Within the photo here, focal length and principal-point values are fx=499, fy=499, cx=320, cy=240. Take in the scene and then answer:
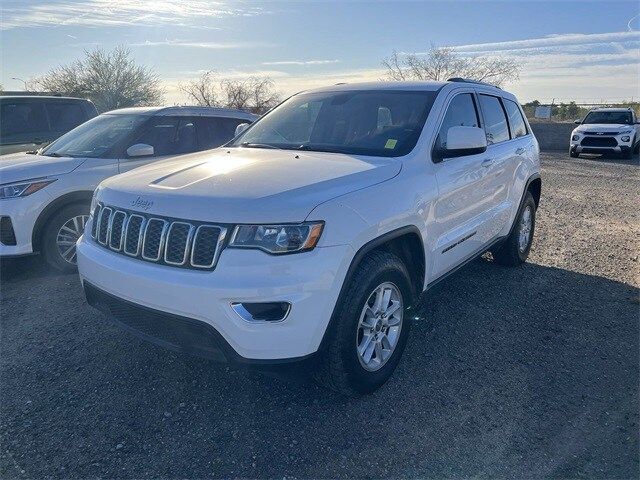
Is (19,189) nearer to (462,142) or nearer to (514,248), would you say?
(462,142)

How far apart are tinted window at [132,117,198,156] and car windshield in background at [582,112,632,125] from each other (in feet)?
54.3

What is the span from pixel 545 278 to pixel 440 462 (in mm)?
3192

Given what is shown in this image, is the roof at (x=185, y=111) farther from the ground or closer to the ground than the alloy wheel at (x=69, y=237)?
farther from the ground

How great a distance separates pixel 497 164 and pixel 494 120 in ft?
1.82

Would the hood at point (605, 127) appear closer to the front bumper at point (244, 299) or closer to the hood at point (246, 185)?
the hood at point (246, 185)

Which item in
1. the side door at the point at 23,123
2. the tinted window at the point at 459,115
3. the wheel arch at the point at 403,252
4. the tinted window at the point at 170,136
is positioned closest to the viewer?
the wheel arch at the point at 403,252

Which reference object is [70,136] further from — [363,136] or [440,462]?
[440,462]

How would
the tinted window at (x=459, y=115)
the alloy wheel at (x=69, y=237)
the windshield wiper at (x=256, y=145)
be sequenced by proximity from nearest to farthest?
1. the tinted window at (x=459, y=115)
2. the windshield wiper at (x=256, y=145)
3. the alloy wheel at (x=69, y=237)

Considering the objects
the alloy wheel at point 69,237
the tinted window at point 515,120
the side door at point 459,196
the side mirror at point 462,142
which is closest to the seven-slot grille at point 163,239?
the side door at point 459,196

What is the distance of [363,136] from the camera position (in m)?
3.69

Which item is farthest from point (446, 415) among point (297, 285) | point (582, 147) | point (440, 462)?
point (582, 147)

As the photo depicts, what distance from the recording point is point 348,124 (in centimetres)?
388

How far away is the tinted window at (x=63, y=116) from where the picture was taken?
8.02 meters

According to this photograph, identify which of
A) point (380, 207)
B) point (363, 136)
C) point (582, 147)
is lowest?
point (582, 147)
